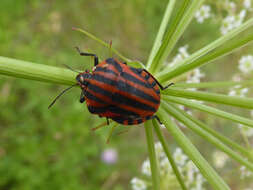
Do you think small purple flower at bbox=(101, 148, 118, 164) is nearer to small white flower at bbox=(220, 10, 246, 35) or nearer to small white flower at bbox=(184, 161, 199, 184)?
small white flower at bbox=(184, 161, 199, 184)

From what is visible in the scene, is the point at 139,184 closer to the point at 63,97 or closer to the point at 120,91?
the point at 120,91

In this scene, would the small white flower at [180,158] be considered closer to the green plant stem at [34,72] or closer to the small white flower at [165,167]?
the small white flower at [165,167]

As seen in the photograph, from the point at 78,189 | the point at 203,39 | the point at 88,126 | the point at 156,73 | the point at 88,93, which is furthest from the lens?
the point at 203,39

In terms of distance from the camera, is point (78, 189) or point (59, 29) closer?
point (78, 189)

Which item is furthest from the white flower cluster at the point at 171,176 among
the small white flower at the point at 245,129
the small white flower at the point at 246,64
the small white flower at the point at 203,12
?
the small white flower at the point at 203,12

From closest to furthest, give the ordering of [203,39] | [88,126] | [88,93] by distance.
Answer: [88,93]
[88,126]
[203,39]

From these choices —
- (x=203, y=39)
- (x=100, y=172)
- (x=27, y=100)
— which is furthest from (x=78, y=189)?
(x=203, y=39)

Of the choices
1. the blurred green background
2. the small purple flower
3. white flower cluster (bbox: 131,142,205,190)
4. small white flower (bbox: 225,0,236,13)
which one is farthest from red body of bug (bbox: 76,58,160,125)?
the small purple flower

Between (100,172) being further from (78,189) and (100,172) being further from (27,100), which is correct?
(27,100)
